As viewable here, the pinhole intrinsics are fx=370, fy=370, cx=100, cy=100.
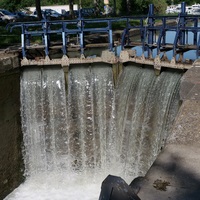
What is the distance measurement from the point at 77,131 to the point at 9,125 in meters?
1.73

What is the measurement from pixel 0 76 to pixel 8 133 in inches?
58.0

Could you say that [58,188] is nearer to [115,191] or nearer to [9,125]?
[9,125]

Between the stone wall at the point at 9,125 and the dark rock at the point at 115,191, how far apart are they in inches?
264

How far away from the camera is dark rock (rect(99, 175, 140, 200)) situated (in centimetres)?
270

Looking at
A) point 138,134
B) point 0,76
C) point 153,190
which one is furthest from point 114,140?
point 153,190

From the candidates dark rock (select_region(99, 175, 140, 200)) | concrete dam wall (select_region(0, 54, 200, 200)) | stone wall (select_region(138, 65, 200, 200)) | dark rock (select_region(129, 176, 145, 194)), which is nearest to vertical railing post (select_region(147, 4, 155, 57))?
concrete dam wall (select_region(0, 54, 200, 200))

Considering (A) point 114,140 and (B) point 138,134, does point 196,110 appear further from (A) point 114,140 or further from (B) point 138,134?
(A) point 114,140

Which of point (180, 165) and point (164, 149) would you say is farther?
point (164, 149)

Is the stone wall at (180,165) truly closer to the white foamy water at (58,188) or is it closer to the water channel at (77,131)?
the water channel at (77,131)

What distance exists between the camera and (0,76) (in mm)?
8914

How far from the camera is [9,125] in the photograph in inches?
367

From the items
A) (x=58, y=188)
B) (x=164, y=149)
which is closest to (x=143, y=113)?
(x=58, y=188)

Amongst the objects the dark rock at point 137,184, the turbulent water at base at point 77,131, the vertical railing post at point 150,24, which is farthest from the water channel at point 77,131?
the dark rock at point 137,184

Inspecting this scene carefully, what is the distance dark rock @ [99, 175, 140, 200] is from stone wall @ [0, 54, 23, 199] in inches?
264
